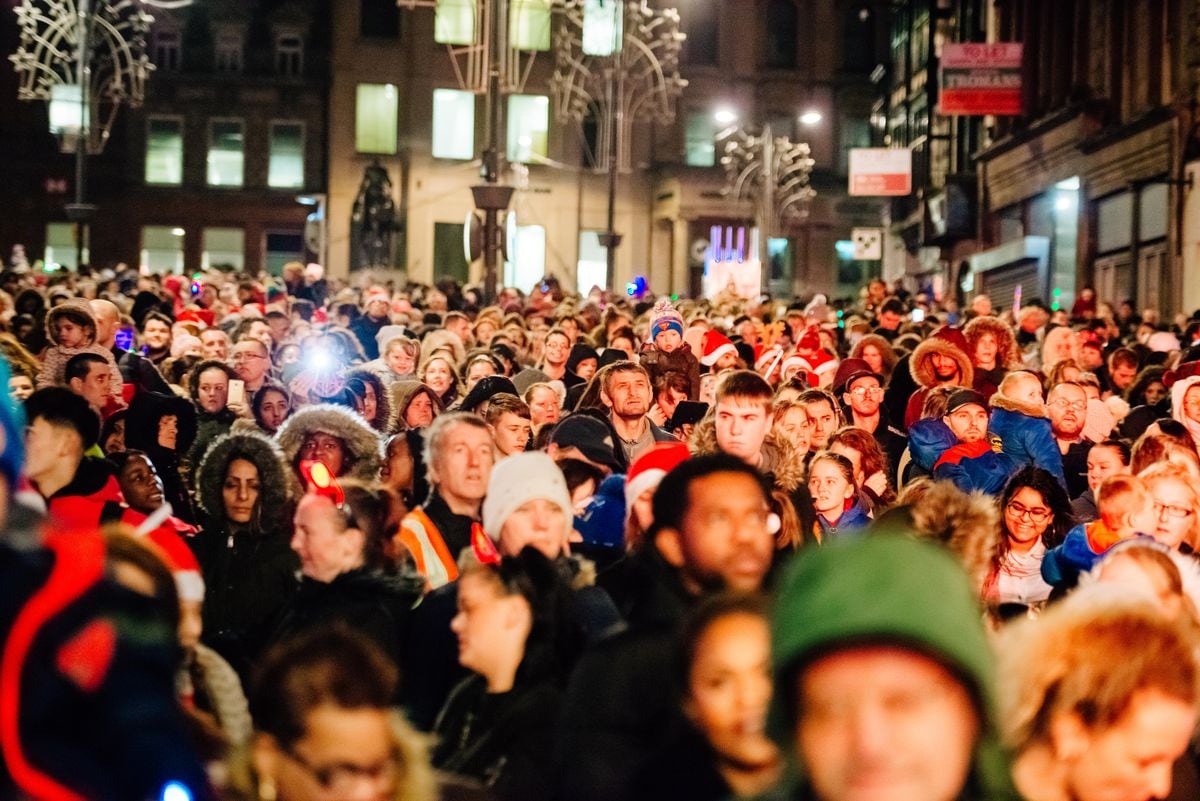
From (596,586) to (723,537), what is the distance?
0.89 m

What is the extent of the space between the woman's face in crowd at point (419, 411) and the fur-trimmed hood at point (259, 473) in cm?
292

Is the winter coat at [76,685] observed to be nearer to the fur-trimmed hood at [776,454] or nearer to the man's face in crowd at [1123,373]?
the fur-trimmed hood at [776,454]

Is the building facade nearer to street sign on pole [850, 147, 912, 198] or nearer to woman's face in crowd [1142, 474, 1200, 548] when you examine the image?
street sign on pole [850, 147, 912, 198]

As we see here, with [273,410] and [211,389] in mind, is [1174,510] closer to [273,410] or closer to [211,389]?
[273,410]

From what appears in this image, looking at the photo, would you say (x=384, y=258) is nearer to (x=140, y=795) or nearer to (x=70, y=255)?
(x=70, y=255)

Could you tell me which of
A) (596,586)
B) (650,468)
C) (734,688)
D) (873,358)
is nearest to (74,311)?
(873,358)

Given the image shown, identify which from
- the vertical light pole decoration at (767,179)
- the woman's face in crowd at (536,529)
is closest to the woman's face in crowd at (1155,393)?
the woman's face in crowd at (536,529)

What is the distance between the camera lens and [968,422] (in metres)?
9.80

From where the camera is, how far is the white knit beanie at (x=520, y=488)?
5.50 m

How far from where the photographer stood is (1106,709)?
3.39 meters

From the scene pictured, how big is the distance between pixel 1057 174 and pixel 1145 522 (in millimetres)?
28479

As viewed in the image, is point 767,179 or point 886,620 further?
point 767,179

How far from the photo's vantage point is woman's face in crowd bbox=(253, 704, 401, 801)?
3174 mm

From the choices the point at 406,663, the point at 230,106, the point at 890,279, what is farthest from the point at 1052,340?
the point at 230,106
